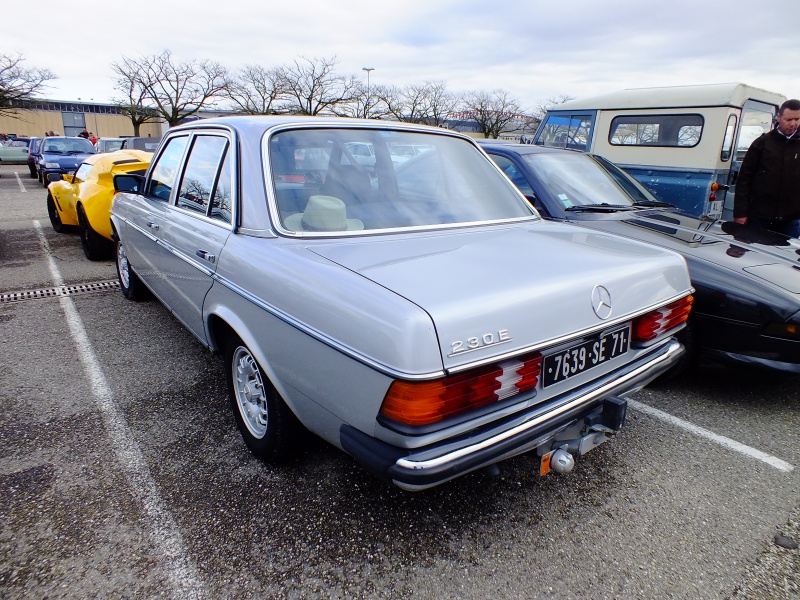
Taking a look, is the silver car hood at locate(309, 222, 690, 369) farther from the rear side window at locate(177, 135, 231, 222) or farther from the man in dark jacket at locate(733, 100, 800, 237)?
the man in dark jacket at locate(733, 100, 800, 237)

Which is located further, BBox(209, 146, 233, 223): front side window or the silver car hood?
BBox(209, 146, 233, 223): front side window

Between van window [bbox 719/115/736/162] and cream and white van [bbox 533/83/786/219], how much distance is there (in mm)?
13

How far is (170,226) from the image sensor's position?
3248 mm

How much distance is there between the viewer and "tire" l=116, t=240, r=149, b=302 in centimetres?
498

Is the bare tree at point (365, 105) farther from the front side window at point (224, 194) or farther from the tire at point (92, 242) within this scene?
the front side window at point (224, 194)

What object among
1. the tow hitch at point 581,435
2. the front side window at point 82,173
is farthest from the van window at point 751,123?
the front side window at point 82,173

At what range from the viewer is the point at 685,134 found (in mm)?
7223

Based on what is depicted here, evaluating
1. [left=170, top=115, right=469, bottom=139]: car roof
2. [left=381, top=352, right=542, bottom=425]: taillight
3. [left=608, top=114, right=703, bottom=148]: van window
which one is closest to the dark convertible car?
[left=170, top=115, right=469, bottom=139]: car roof

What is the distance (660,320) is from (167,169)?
3291 millimetres

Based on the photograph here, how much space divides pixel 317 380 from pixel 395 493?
0.87 meters

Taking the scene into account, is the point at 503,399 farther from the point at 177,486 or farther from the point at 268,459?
the point at 177,486

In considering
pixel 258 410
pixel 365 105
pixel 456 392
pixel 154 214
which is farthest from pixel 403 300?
pixel 365 105

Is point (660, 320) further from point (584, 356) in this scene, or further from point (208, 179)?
point (208, 179)

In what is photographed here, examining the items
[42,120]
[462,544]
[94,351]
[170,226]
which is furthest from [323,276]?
[42,120]
